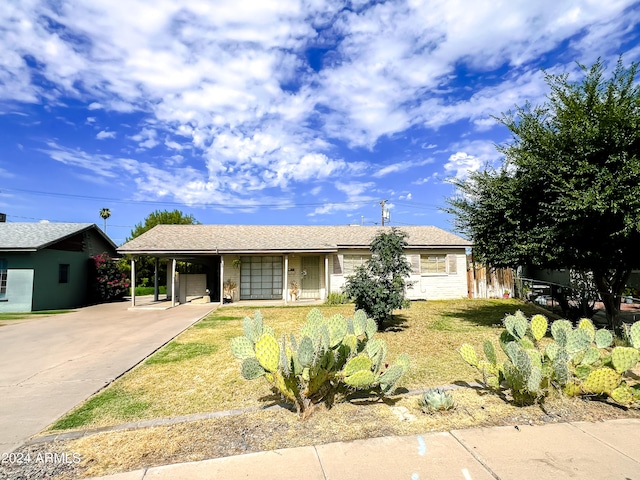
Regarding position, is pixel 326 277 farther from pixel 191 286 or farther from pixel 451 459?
pixel 451 459

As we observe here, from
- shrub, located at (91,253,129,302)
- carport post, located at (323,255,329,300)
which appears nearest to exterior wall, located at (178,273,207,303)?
shrub, located at (91,253,129,302)

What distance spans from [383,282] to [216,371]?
5.41 metres

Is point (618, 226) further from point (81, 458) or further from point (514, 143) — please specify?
point (81, 458)

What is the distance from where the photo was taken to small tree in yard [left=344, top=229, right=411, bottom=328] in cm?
1018

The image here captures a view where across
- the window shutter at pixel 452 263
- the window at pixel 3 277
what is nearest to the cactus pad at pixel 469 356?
the window shutter at pixel 452 263

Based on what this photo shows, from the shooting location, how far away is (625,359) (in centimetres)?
453

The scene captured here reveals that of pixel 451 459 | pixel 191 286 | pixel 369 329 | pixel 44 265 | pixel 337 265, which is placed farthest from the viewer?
pixel 191 286

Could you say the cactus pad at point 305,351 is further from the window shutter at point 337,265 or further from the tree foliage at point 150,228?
the tree foliage at point 150,228

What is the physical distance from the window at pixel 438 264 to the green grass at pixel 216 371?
24.4 ft

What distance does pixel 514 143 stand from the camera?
10.9m

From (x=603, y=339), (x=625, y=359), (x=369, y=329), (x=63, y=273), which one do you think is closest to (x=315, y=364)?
(x=369, y=329)

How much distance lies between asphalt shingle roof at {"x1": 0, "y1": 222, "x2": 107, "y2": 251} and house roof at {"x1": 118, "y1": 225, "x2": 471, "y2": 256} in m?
3.29

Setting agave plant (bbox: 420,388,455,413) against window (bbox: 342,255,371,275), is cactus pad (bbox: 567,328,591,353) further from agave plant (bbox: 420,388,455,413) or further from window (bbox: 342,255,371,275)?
window (bbox: 342,255,371,275)

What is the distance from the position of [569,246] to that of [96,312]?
18270 mm
